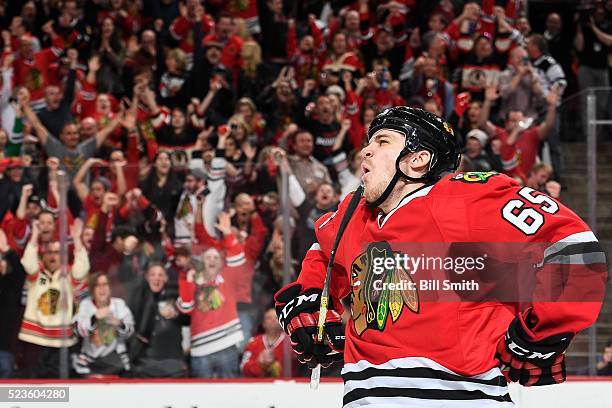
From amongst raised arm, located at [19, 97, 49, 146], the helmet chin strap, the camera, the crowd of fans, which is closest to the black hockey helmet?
the helmet chin strap

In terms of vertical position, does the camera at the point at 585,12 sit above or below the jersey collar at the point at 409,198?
above

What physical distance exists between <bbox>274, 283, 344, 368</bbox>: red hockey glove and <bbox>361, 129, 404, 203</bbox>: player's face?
39 cm

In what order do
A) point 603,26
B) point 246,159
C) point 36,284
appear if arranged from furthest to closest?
point 603,26, point 246,159, point 36,284

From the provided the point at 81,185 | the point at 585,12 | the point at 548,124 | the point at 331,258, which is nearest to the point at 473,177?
the point at 331,258

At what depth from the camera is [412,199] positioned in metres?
2.71

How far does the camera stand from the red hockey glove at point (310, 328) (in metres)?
2.95

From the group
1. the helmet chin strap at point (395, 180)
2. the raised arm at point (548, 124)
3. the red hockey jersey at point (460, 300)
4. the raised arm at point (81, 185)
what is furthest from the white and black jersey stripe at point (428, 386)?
the raised arm at point (548, 124)

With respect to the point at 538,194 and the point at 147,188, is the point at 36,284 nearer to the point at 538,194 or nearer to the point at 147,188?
the point at 147,188

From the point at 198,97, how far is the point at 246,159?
1137 millimetres

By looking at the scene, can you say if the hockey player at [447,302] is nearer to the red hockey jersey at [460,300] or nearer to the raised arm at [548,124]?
the red hockey jersey at [460,300]

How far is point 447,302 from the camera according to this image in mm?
2621

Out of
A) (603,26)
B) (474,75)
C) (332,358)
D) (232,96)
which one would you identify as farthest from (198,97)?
(332,358)

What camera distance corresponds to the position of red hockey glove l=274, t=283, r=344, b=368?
295cm

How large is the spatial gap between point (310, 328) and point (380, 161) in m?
0.52
